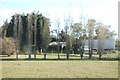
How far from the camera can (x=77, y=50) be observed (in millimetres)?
40656

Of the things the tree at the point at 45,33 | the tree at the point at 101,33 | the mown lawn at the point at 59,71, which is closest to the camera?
the mown lawn at the point at 59,71

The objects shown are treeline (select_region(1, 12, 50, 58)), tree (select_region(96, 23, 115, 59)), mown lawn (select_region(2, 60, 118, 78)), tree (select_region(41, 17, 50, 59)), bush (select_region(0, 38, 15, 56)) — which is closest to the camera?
mown lawn (select_region(2, 60, 118, 78))

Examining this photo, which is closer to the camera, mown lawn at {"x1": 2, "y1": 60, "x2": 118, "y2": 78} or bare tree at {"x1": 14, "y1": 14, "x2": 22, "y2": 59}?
mown lawn at {"x1": 2, "y1": 60, "x2": 118, "y2": 78}

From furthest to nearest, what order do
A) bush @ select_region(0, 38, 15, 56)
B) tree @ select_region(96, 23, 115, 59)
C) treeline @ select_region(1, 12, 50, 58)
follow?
treeline @ select_region(1, 12, 50, 58) < tree @ select_region(96, 23, 115, 59) < bush @ select_region(0, 38, 15, 56)

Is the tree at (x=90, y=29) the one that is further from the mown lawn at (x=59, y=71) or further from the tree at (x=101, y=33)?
the mown lawn at (x=59, y=71)

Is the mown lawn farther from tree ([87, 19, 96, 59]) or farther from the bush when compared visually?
tree ([87, 19, 96, 59])

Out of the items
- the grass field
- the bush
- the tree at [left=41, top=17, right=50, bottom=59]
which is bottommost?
the grass field

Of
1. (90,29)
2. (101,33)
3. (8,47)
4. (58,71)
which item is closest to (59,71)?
(58,71)

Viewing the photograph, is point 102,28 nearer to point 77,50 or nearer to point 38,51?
point 77,50

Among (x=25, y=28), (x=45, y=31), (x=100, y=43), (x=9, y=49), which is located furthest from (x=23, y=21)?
(x=100, y=43)

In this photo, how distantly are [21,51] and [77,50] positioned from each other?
8.20 meters

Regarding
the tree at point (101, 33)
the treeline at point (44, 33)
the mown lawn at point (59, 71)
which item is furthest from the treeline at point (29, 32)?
the mown lawn at point (59, 71)

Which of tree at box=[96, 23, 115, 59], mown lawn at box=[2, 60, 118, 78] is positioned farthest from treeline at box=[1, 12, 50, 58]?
mown lawn at box=[2, 60, 118, 78]

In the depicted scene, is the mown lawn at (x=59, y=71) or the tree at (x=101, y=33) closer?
the mown lawn at (x=59, y=71)
